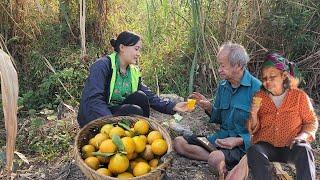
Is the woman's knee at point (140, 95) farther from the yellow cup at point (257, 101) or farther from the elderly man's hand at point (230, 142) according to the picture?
the yellow cup at point (257, 101)

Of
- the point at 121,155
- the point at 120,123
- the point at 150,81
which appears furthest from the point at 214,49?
the point at 121,155

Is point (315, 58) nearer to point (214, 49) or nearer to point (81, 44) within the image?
point (214, 49)

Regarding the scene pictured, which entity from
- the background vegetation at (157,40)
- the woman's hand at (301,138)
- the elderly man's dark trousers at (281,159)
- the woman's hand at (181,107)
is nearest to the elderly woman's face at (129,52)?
the woman's hand at (181,107)

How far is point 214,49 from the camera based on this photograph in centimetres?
387

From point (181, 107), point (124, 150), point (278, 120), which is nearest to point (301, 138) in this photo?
point (278, 120)

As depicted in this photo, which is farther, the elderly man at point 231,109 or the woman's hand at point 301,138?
the elderly man at point 231,109

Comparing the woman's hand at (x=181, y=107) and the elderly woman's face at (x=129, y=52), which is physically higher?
the elderly woman's face at (x=129, y=52)

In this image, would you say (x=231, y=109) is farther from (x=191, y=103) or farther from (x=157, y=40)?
(x=157, y=40)

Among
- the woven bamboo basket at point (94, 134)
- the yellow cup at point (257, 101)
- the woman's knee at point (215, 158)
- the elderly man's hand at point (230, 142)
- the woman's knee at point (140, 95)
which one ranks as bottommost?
the woman's knee at point (215, 158)

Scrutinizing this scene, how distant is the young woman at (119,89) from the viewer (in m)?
2.83

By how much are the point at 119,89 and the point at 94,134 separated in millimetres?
611

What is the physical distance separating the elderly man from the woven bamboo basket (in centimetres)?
53

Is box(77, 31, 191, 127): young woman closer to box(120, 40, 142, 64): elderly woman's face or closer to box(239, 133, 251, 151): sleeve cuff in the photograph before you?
box(120, 40, 142, 64): elderly woman's face

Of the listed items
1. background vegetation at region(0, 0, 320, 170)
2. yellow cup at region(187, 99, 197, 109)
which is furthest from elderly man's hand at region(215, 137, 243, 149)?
background vegetation at region(0, 0, 320, 170)
